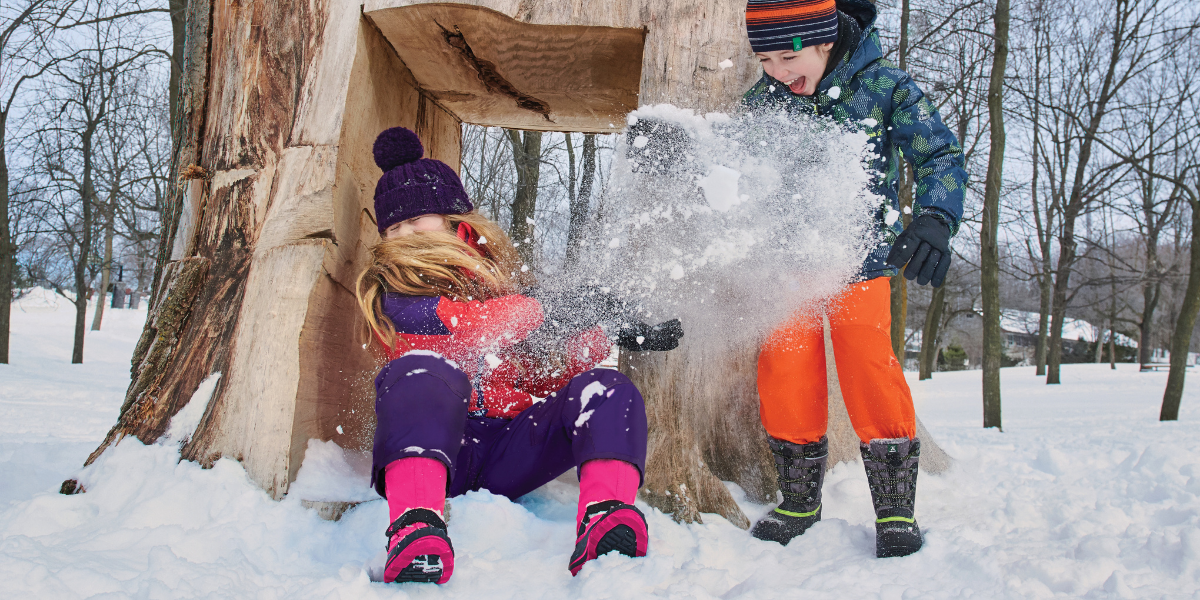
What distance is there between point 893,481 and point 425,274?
4.18 feet

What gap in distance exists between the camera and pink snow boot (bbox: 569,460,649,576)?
1353 mm

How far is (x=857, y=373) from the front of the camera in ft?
5.41

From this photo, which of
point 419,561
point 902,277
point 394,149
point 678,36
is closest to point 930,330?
point 902,277

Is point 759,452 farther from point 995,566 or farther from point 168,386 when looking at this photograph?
point 168,386

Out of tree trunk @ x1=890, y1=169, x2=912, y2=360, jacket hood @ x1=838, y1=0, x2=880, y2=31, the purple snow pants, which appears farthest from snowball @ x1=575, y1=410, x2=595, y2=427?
tree trunk @ x1=890, y1=169, x2=912, y2=360

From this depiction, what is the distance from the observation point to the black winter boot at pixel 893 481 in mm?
1570

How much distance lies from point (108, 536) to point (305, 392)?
0.57m

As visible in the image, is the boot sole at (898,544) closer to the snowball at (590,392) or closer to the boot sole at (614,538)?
the boot sole at (614,538)

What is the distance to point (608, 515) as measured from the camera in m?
1.36

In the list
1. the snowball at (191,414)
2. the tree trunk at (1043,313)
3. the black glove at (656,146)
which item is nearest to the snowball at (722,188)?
the black glove at (656,146)

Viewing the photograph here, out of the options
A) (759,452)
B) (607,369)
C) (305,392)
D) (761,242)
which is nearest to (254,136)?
(305,392)

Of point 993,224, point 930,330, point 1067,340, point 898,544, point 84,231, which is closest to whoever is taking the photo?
point 898,544

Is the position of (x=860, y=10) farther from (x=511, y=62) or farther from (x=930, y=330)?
(x=930, y=330)

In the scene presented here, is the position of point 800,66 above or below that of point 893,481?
above
